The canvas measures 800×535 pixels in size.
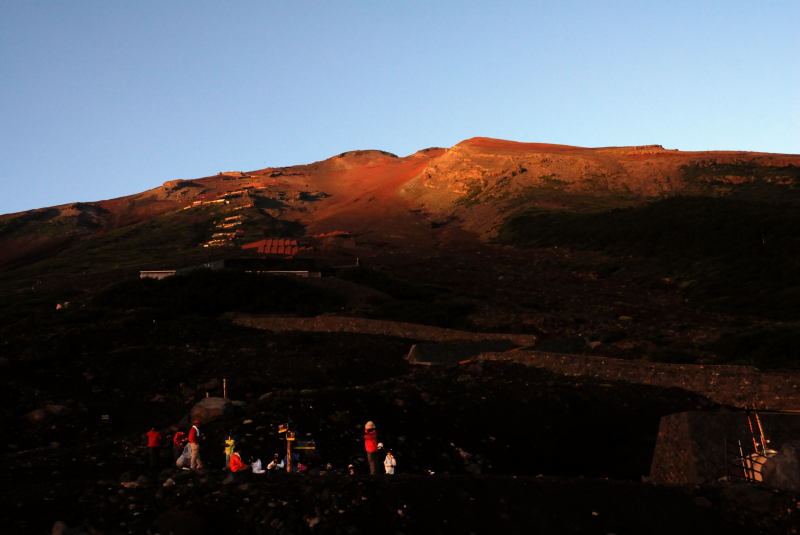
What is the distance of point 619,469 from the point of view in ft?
63.6

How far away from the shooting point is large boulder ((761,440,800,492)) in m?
→ 12.6

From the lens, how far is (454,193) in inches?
4793

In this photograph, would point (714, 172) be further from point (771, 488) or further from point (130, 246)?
point (771, 488)

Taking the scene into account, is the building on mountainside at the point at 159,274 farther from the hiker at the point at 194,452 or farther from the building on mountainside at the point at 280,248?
the hiker at the point at 194,452

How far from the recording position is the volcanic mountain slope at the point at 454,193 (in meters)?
103

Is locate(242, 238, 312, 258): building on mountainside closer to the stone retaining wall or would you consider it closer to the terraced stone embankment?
the stone retaining wall

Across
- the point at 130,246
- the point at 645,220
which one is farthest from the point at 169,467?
the point at 130,246

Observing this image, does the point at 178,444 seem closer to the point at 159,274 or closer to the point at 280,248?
the point at 159,274

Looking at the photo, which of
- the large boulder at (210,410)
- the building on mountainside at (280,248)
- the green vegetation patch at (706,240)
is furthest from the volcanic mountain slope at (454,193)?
the large boulder at (210,410)

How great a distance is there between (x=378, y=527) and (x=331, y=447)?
7.25m

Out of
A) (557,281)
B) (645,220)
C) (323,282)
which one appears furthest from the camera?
(645,220)

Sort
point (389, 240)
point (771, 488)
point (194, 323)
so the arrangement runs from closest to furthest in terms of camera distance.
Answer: point (771, 488) < point (194, 323) < point (389, 240)

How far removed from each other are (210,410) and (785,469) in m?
A: 13.6

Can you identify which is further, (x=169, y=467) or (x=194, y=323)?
(x=194, y=323)
